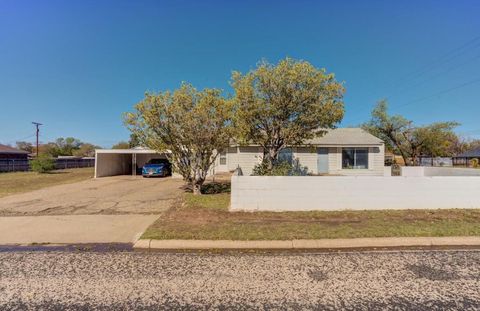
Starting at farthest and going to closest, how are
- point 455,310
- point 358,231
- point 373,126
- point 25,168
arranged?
point 373,126 → point 25,168 → point 358,231 → point 455,310

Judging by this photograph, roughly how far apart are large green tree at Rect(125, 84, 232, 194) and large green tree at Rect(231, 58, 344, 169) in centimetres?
82

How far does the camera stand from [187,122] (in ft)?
33.4

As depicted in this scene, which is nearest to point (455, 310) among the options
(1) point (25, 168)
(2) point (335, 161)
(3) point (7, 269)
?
(3) point (7, 269)

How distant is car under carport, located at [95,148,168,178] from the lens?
21172mm

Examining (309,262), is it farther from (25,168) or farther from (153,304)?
(25,168)

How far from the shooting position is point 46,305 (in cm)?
315

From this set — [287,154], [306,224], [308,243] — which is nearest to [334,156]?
[287,154]

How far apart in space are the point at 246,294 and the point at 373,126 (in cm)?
3339

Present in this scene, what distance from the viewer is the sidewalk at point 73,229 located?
571 cm

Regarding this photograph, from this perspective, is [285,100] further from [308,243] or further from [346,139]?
[346,139]

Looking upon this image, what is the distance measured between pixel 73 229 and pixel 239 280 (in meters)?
4.89

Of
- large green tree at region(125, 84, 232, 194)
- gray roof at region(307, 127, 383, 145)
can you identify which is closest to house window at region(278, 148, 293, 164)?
gray roof at region(307, 127, 383, 145)

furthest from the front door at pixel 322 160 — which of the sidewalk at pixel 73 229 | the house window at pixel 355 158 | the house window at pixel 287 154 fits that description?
the sidewalk at pixel 73 229

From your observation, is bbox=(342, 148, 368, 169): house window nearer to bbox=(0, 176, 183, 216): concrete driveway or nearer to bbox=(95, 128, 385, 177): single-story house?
bbox=(95, 128, 385, 177): single-story house
